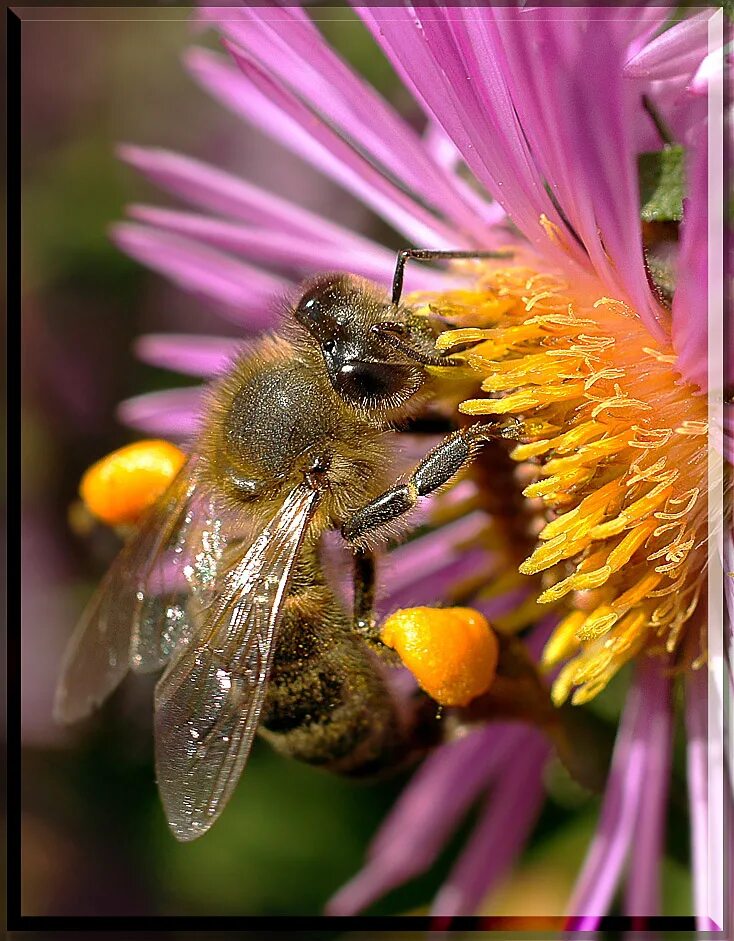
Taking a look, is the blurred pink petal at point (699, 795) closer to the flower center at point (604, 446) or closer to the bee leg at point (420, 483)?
the flower center at point (604, 446)

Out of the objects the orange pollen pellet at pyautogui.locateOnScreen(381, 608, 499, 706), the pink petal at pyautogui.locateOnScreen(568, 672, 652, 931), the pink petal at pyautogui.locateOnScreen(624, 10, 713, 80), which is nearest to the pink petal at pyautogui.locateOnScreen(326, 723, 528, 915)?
the pink petal at pyautogui.locateOnScreen(568, 672, 652, 931)

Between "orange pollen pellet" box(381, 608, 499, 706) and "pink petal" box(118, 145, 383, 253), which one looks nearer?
"orange pollen pellet" box(381, 608, 499, 706)

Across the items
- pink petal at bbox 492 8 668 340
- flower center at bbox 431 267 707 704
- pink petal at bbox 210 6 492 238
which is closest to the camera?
pink petal at bbox 492 8 668 340

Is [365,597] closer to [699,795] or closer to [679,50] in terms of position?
[699,795]

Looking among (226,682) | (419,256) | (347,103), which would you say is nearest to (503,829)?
(226,682)

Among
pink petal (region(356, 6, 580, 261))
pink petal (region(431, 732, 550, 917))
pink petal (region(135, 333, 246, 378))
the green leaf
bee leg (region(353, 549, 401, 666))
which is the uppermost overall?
pink petal (region(356, 6, 580, 261))

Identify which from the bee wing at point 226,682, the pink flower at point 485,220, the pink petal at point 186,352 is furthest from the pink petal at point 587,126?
the pink petal at point 186,352

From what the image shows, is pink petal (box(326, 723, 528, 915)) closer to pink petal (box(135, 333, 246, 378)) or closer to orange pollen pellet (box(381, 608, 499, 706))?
orange pollen pellet (box(381, 608, 499, 706))
